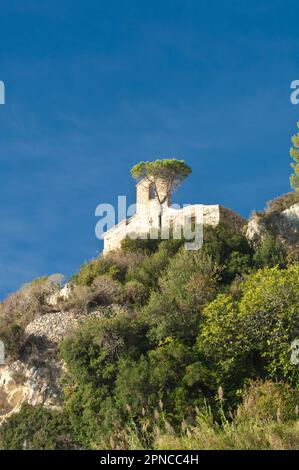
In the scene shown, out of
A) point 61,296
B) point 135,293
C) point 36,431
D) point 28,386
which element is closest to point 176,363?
point 36,431

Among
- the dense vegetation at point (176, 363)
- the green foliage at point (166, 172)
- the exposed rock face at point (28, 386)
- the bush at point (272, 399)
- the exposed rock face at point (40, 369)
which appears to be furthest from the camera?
the green foliage at point (166, 172)

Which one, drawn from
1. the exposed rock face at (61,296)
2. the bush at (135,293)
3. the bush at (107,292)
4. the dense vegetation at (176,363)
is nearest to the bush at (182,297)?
the dense vegetation at (176,363)

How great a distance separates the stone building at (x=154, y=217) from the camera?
37.6 m

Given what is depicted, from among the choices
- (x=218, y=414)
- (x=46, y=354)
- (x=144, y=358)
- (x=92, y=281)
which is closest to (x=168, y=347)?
(x=144, y=358)

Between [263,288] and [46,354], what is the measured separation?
8.90m

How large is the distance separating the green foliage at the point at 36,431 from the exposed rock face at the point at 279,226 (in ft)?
47.7

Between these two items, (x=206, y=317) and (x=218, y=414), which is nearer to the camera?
(x=218, y=414)

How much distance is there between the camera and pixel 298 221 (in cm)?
3650

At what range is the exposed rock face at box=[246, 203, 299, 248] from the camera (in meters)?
35.5

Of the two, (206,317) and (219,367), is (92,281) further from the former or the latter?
(219,367)

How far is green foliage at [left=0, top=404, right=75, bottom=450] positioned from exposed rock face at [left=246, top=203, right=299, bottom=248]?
14.5m

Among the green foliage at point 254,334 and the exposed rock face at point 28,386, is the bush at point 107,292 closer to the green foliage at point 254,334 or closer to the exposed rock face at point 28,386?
the exposed rock face at point 28,386

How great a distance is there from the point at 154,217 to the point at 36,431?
18245 mm

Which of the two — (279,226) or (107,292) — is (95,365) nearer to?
(107,292)
